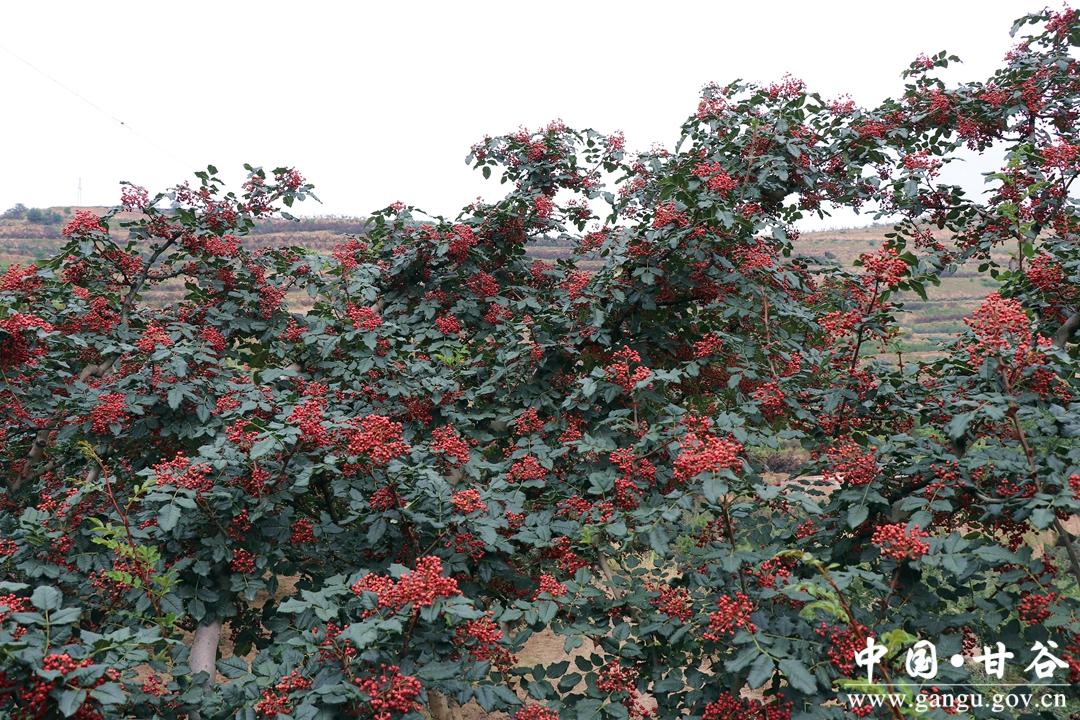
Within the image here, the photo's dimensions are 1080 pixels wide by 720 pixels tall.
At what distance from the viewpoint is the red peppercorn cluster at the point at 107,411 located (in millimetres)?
3012

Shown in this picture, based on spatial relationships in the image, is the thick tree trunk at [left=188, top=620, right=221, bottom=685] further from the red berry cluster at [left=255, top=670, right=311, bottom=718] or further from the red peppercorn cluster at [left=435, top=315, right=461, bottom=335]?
the red peppercorn cluster at [left=435, top=315, right=461, bottom=335]

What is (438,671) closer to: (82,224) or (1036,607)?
(1036,607)

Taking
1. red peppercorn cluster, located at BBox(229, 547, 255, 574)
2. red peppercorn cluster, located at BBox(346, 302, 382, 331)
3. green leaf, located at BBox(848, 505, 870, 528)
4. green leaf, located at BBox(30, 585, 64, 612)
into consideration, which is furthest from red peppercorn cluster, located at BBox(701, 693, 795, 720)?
red peppercorn cluster, located at BBox(346, 302, 382, 331)

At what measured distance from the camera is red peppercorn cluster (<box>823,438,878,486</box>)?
2330mm

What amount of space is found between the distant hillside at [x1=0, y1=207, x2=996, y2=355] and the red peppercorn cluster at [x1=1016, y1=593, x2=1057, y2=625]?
574 inches

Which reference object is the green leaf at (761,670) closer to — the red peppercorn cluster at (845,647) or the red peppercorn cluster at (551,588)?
the red peppercorn cluster at (845,647)

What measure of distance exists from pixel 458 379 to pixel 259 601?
14.6ft

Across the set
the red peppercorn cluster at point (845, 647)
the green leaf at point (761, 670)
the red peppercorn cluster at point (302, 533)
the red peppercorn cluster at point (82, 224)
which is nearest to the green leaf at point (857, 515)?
the red peppercorn cluster at point (845, 647)

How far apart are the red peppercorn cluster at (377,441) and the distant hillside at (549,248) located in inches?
553

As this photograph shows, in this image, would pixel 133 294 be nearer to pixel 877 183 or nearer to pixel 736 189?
pixel 736 189

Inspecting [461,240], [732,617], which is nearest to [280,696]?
[732,617]

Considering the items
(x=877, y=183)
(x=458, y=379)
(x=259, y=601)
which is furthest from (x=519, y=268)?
(x=259, y=601)

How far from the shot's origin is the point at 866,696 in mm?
1931

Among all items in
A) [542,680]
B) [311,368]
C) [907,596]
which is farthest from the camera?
[311,368]
